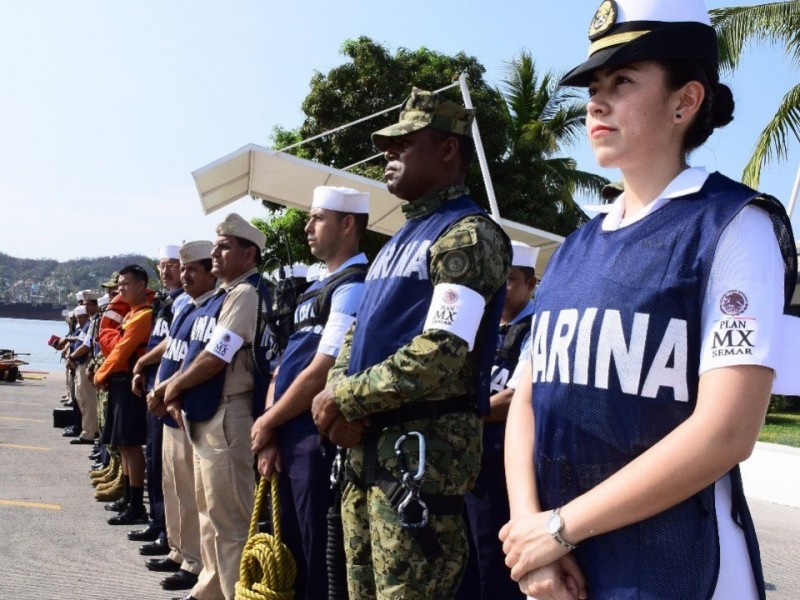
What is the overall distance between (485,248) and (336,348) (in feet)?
4.17

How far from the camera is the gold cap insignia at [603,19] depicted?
1.94 meters

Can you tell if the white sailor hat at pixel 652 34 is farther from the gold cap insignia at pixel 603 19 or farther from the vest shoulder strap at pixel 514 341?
the vest shoulder strap at pixel 514 341

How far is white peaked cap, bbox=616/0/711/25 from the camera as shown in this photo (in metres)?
1.89

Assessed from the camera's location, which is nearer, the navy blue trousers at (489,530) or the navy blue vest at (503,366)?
the navy blue trousers at (489,530)

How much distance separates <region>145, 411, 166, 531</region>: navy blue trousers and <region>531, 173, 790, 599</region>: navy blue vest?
19.9 ft

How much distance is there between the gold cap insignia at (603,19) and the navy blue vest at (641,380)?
1.28 ft

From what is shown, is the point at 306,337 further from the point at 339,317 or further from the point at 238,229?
the point at 238,229

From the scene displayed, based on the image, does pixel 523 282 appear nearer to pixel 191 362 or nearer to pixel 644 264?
pixel 191 362

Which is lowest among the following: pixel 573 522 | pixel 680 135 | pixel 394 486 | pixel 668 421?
pixel 394 486

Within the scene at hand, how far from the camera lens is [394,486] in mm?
3039

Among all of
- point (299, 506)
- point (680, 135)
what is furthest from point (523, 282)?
point (680, 135)

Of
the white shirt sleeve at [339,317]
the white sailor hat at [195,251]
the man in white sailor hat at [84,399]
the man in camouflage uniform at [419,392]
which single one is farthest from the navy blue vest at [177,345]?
the man in white sailor hat at [84,399]

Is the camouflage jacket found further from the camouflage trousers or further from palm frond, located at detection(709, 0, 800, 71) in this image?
palm frond, located at detection(709, 0, 800, 71)

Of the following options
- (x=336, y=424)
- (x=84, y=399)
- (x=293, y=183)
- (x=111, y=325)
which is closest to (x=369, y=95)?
(x=293, y=183)
